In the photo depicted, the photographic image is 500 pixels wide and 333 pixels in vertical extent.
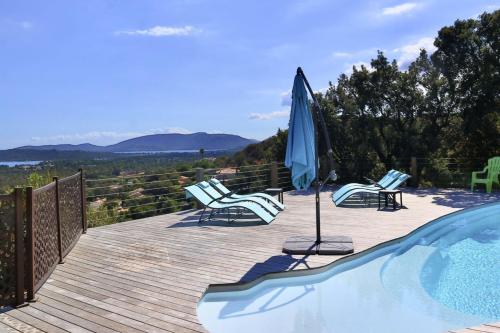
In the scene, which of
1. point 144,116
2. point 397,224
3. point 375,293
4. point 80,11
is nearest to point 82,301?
point 375,293

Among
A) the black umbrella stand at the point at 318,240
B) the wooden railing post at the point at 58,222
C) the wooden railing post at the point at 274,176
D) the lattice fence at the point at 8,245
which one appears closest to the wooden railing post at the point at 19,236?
the lattice fence at the point at 8,245

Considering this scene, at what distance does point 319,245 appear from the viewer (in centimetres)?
562

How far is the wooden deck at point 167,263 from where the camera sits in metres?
3.58

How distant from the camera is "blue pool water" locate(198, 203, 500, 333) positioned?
12.5 ft

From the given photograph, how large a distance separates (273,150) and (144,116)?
1014 centimetres

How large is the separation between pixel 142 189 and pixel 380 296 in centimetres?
697

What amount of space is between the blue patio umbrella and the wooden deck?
3.77ft

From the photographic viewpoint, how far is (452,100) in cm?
1383

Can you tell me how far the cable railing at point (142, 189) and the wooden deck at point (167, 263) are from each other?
878mm

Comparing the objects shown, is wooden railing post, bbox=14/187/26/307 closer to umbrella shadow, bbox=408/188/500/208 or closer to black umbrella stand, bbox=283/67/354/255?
black umbrella stand, bbox=283/67/354/255

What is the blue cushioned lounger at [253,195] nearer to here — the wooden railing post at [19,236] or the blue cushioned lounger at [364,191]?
the blue cushioned lounger at [364,191]

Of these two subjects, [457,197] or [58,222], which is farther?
[457,197]

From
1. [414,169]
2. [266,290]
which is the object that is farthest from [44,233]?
[414,169]

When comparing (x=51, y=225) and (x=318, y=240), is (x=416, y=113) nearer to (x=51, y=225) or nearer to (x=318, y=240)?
(x=318, y=240)
